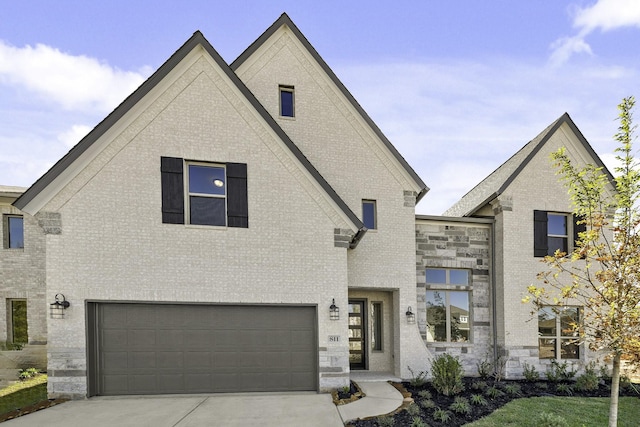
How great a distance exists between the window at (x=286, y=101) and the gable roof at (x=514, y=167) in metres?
7.15

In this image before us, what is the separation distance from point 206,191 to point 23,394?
6801 millimetres

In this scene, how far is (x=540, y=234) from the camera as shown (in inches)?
443

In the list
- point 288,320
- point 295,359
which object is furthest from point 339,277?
point 295,359

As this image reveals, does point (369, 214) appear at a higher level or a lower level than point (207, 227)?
higher

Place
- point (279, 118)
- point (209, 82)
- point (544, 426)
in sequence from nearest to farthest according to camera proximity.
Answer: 1. point (544, 426)
2. point (209, 82)
3. point (279, 118)

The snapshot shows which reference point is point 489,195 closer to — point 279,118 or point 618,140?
→ point 618,140

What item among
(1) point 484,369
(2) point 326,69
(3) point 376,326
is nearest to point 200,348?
(3) point 376,326

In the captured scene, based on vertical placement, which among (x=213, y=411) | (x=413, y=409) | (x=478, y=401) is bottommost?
(x=478, y=401)

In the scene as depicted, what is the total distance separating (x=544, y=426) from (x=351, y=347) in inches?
229

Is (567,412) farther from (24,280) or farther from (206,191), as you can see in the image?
(24,280)

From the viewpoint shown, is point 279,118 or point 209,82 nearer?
point 209,82

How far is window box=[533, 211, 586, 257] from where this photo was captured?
36.9ft

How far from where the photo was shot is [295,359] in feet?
28.1

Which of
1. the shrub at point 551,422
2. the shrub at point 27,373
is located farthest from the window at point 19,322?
the shrub at point 551,422
